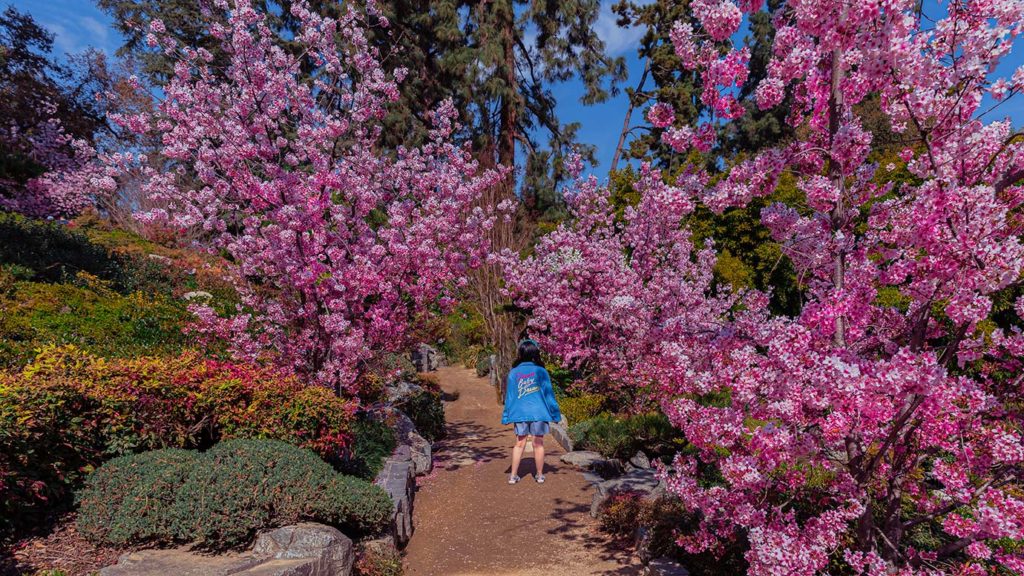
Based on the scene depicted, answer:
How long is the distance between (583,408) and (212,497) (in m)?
6.93

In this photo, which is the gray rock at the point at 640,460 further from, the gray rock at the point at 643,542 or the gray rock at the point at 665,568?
the gray rock at the point at 665,568

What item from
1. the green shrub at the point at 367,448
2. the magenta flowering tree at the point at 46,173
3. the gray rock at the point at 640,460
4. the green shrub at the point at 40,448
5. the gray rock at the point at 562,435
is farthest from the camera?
the magenta flowering tree at the point at 46,173

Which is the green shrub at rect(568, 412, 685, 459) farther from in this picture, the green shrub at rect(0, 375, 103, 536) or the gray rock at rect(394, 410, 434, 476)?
the green shrub at rect(0, 375, 103, 536)

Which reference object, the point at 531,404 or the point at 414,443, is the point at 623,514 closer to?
the point at 531,404

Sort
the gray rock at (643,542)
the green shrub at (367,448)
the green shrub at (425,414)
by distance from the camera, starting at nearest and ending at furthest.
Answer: the gray rock at (643,542)
the green shrub at (367,448)
the green shrub at (425,414)

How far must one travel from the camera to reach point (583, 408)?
9805 mm

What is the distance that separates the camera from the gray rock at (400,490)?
5.37 metres

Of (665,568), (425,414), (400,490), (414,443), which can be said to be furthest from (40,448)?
(425,414)

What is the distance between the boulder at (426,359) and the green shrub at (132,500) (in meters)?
11.2

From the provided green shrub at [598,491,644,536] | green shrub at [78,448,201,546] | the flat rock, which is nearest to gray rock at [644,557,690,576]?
green shrub at [598,491,644,536]

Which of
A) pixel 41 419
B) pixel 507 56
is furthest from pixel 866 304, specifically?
pixel 507 56

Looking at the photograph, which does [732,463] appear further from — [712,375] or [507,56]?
[507,56]

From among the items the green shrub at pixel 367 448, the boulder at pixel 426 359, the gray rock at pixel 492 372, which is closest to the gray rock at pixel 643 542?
the green shrub at pixel 367 448

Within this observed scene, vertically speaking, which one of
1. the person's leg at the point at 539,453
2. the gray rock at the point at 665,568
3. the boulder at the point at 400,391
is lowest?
the gray rock at the point at 665,568
